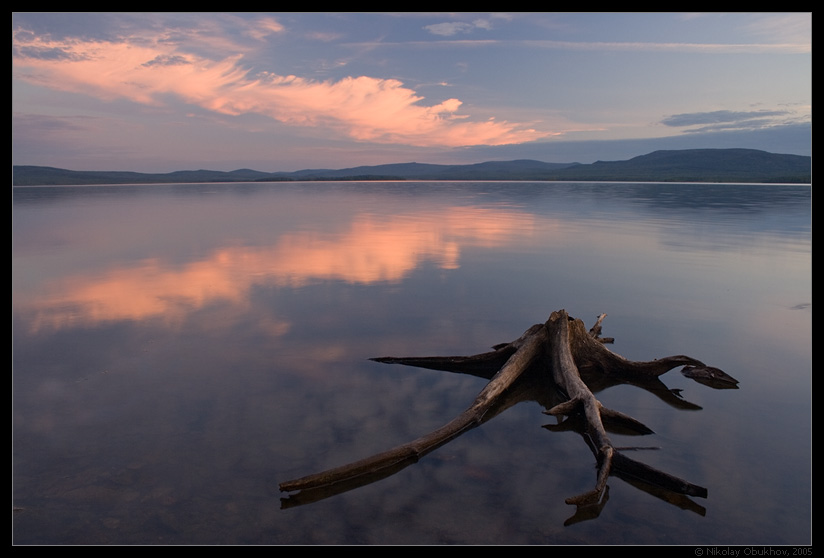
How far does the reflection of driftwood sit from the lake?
5.3 inches

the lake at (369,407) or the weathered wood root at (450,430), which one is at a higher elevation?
the weathered wood root at (450,430)

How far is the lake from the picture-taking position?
203 inches

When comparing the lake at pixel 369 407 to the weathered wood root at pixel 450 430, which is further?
the weathered wood root at pixel 450 430

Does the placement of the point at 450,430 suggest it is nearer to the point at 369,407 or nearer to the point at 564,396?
the point at 369,407

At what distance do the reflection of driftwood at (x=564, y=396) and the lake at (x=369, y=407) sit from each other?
135mm

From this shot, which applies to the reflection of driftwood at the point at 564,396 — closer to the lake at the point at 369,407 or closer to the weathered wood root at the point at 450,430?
the weathered wood root at the point at 450,430

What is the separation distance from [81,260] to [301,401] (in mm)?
15784

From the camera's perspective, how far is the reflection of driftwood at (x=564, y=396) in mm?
5543

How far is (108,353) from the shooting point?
9.38 metres

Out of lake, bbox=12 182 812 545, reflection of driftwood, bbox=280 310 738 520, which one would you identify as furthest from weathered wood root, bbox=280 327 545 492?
lake, bbox=12 182 812 545

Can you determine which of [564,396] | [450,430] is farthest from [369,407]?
[564,396]

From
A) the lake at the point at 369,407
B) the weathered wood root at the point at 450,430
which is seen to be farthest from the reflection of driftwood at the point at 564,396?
the lake at the point at 369,407
